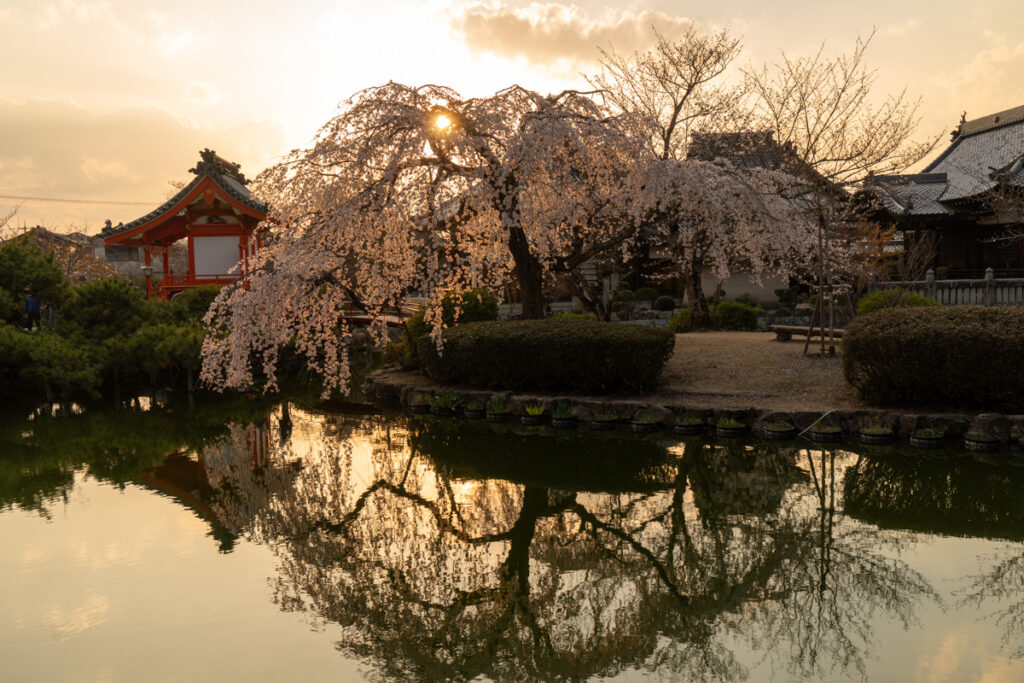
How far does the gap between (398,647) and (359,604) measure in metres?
0.74

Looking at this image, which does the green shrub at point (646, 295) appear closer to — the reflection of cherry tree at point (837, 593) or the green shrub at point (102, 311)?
the green shrub at point (102, 311)

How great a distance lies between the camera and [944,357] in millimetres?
10500

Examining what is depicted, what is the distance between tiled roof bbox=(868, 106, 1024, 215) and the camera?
24.4 m

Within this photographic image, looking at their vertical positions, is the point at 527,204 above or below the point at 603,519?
above

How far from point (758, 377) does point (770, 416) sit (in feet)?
7.00

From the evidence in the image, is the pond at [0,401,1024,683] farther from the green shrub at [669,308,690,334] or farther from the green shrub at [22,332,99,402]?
the green shrub at [669,308,690,334]

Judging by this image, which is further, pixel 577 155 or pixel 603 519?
pixel 577 155

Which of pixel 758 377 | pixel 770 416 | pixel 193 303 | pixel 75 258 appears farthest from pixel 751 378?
pixel 75 258

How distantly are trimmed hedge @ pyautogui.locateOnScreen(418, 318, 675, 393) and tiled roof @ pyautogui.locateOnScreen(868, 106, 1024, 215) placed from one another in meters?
10.7

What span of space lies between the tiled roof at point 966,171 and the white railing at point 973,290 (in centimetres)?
289

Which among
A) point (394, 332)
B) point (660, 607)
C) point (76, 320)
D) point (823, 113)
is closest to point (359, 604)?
point (660, 607)

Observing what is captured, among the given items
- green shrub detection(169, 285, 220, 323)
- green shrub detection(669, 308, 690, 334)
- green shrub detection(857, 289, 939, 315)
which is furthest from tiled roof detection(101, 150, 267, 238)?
green shrub detection(857, 289, 939, 315)

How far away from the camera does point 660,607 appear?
5.48m

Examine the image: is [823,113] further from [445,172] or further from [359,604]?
[359,604]
